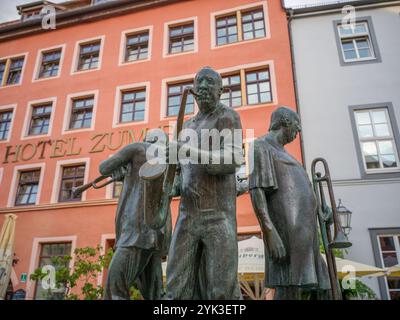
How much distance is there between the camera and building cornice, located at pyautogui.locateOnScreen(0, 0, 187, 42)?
15.1 metres

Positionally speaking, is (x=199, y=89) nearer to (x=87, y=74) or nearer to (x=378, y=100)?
(x=378, y=100)

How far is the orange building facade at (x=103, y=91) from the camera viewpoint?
11945 millimetres

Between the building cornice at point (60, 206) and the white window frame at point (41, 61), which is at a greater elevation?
the white window frame at point (41, 61)

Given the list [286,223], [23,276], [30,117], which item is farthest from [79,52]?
[286,223]

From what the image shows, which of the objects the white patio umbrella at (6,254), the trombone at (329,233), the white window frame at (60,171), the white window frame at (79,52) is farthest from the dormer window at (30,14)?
the trombone at (329,233)

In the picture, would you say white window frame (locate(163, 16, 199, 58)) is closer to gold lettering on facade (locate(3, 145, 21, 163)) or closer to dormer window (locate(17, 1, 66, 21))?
dormer window (locate(17, 1, 66, 21))

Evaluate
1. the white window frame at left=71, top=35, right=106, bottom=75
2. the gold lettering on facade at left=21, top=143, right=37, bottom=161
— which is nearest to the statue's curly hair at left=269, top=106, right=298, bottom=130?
the gold lettering on facade at left=21, top=143, right=37, bottom=161

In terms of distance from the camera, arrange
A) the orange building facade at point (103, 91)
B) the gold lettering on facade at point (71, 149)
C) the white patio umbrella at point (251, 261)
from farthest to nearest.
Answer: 1. the gold lettering on facade at point (71, 149)
2. the orange building facade at point (103, 91)
3. the white patio umbrella at point (251, 261)

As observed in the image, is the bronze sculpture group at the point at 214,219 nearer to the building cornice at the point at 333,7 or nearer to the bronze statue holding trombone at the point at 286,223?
the bronze statue holding trombone at the point at 286,223

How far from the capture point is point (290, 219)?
2289 millimetres

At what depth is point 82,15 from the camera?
52.0 ft

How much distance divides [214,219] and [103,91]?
516 inches

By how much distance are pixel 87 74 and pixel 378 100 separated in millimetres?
11184
